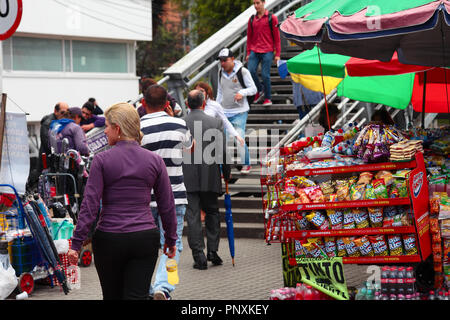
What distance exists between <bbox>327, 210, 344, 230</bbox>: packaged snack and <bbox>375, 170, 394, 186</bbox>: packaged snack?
1.54 ft

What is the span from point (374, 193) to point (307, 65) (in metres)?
3.98

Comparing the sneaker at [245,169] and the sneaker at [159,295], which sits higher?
the sneaker at [245,169]

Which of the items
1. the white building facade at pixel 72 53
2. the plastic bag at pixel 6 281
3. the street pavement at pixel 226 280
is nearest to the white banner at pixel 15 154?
the plastic bag at pixel 6 281

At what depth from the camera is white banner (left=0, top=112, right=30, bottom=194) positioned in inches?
305

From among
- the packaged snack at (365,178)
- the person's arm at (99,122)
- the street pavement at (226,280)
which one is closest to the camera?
the packaged snack at (365,178)

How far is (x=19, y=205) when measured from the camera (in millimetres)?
7781

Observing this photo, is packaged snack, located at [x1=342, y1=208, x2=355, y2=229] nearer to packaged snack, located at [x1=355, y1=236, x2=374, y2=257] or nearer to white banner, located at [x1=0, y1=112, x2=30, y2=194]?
packaged snack, located at [x1=355, y1=236, x2=374, y2=257]

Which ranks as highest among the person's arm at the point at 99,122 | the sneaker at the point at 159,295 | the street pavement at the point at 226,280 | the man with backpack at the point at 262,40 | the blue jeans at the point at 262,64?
the man with backpack at the point at 262,40

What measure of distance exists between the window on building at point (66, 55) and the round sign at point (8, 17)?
20604 mm

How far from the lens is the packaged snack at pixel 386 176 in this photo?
646cm

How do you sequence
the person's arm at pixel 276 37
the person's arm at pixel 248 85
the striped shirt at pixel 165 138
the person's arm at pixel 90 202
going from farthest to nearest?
the person's arm at pixel 276 37 → the person's arm at pixel 248 85 → the striped shirt at pixel 165 138 → the person's arm at pixel 90 202

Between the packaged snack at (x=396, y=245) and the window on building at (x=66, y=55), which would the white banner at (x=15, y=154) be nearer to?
the packaged snack at (x=396, y=245)

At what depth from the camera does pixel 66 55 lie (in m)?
28.8

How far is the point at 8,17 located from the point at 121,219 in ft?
7.66
